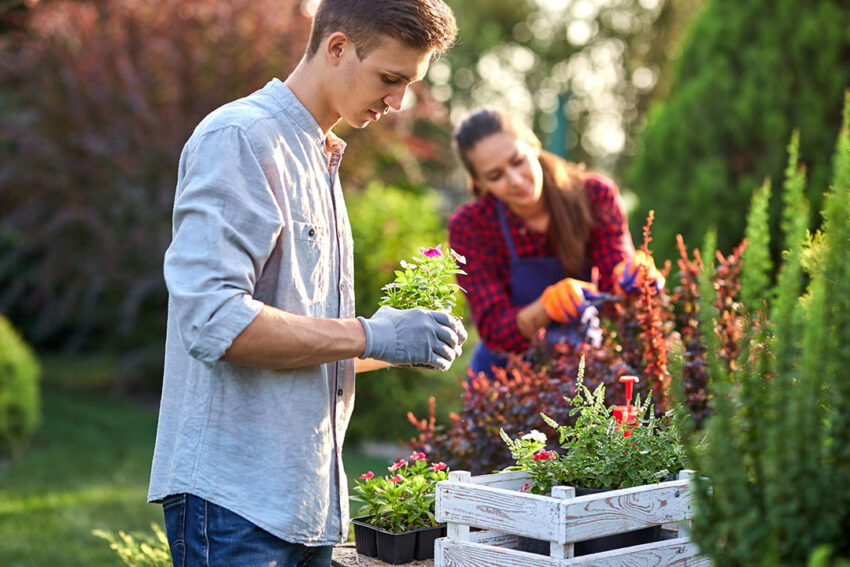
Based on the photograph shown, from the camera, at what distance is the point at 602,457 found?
2.14 m

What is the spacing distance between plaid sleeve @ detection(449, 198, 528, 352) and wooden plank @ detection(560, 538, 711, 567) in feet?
5.01

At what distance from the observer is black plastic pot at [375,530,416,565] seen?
2178 mm

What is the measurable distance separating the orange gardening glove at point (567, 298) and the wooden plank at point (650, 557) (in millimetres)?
1218

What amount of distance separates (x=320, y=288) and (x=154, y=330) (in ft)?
25.4

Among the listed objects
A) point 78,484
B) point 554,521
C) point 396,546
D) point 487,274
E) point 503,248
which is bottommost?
point 78,484

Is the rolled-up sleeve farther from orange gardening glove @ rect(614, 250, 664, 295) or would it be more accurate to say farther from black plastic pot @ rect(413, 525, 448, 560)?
orange gardening glove @ rect(614, 250, 664, 295)

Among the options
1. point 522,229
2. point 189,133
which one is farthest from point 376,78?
point 189,133

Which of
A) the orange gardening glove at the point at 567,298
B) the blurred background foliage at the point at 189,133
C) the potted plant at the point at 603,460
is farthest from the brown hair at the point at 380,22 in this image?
the blurred background foliage at the point at 189,133

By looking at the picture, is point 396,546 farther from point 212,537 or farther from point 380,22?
point 380,22

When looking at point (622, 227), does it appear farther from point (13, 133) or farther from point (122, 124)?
point (13, 133)

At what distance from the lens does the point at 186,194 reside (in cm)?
174

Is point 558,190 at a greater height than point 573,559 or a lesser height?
greater

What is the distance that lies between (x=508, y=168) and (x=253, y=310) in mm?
1961

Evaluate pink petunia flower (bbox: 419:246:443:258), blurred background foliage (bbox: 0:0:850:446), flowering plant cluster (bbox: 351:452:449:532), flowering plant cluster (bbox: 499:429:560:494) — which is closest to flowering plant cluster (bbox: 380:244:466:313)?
pink petunia flower (bbox: 419:246:443:258)
